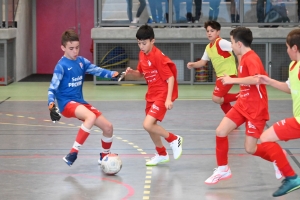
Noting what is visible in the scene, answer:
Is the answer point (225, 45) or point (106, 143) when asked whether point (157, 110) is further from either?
point (225, 45)

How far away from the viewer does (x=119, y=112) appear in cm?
1370

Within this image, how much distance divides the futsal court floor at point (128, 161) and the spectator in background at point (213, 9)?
4104mm

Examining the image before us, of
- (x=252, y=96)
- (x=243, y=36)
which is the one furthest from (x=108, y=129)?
(x=243, y=36)

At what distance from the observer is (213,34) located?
11438 millimetres

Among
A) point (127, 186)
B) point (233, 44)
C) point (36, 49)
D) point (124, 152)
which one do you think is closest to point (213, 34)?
point (124, 152)

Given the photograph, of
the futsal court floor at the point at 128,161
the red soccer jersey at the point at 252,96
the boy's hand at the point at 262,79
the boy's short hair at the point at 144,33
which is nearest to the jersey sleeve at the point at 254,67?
the red soccer jersey at the point at 252,96

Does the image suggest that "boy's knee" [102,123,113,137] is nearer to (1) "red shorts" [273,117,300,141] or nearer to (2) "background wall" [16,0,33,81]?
(1) "red shorts" [273,117,300,141]

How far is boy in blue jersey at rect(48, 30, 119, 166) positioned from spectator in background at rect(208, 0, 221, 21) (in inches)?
391

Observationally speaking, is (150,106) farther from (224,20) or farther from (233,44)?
(224,20)

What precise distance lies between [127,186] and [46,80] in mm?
12602

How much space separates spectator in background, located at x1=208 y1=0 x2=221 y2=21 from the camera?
1825 cm

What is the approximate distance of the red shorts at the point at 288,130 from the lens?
7035 mm

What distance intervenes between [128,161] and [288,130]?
2.73m

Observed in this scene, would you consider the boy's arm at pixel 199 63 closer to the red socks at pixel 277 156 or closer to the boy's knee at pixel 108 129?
the boy's knee at pixel 108 129
